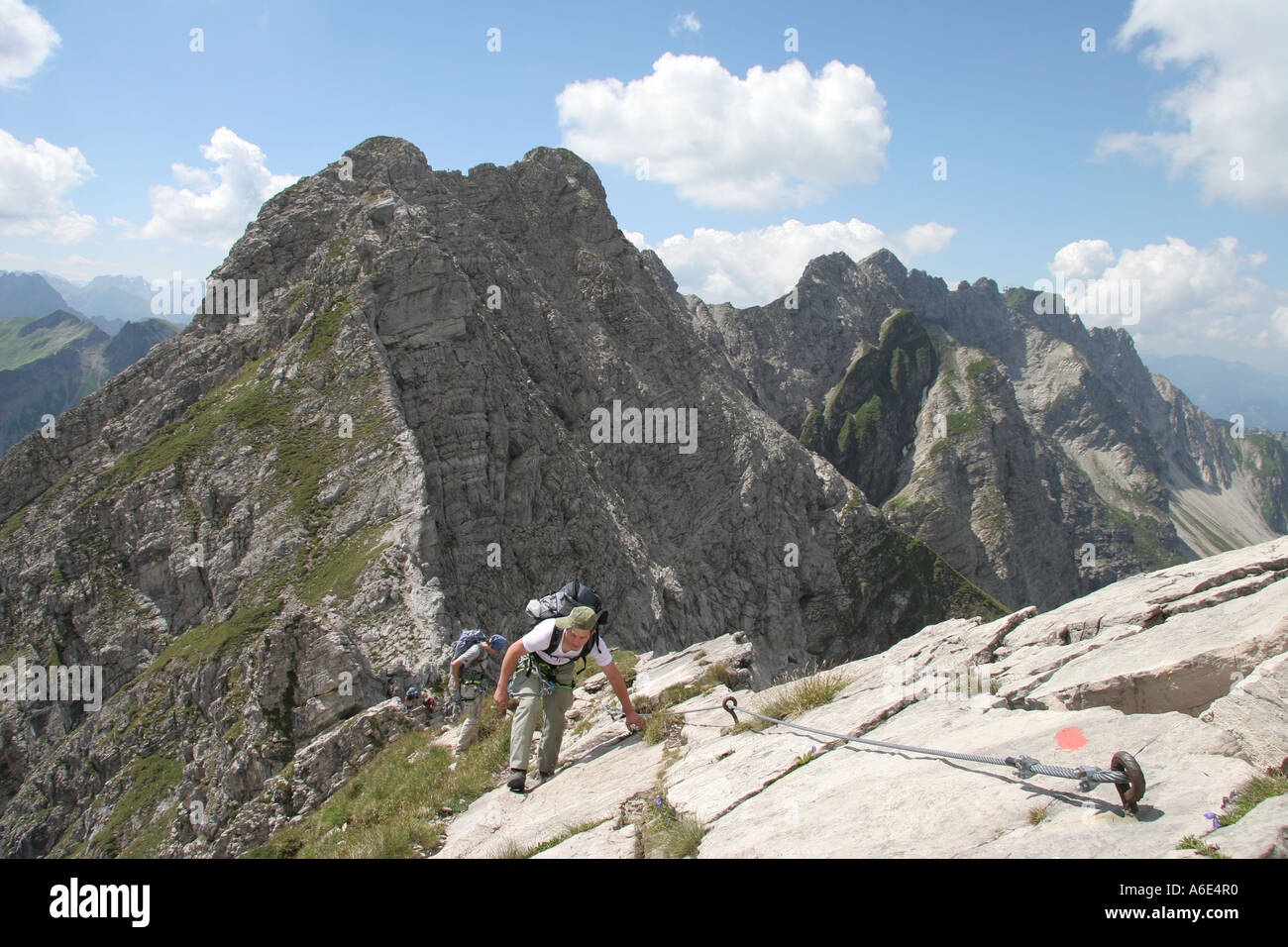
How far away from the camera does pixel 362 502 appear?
43.0 meters

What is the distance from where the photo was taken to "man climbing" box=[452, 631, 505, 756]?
14146 millimetres

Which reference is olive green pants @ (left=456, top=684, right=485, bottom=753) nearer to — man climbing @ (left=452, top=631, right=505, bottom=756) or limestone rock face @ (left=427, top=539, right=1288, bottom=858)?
man climbing @ (left=452, top=631, right=505, bottom=756)

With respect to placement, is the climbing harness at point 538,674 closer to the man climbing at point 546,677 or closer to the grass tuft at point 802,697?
the man climbing at point 546,677

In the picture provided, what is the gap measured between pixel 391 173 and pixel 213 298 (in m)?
22.0

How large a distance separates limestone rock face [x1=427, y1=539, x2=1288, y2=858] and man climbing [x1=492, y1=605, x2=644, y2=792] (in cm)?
51

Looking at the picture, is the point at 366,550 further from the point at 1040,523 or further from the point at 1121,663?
the point at 1040,523

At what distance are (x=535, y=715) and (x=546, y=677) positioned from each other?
2.01 feet

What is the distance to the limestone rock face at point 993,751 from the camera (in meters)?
5.99

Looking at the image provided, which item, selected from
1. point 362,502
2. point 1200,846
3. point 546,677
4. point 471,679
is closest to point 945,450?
point 362,502

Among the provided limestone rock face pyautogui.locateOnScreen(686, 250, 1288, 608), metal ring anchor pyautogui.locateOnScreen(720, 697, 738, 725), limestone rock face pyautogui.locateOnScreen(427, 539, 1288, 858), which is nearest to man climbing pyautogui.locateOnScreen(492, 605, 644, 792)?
limestone rock face pyautogui.locateOnScreen(427, 539, 1288, 858)

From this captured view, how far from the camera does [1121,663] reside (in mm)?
9398
